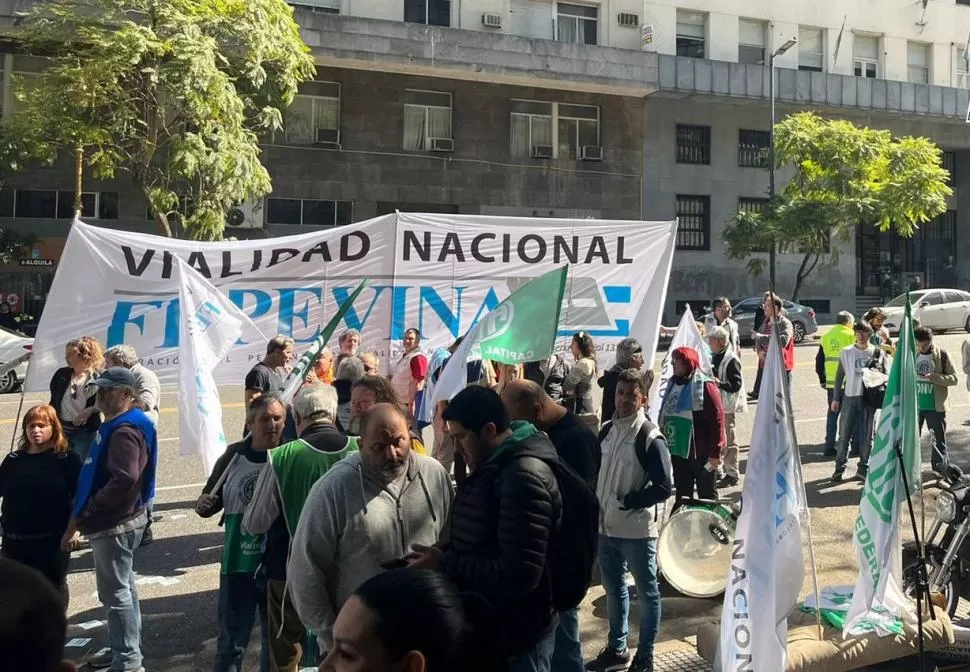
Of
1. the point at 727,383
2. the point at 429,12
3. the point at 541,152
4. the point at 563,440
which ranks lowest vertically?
the point at 563,440

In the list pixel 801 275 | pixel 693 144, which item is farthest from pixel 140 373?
pixel 693 144

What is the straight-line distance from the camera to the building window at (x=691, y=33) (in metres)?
33.3

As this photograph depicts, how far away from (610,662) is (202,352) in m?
3.42

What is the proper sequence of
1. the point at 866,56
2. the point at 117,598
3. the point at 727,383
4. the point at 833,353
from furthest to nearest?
the point at 866,56 → the point at 833,353 → the point at 727,383 → the point at 117,598

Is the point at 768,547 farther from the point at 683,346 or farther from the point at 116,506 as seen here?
the point at 683,346

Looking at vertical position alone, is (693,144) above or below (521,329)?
above

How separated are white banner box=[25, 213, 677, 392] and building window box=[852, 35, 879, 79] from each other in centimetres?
3225

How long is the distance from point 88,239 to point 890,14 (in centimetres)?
3681

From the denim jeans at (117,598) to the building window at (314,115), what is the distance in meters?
24.4

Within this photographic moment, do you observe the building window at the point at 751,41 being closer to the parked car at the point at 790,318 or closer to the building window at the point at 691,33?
the building window at the point at 691,33

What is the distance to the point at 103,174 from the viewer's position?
71.4ft

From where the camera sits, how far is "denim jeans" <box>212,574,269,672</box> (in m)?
4.66

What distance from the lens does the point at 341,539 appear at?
3633 mm

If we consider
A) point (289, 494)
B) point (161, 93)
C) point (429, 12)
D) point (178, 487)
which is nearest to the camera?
point (289, 494)
